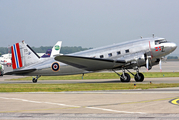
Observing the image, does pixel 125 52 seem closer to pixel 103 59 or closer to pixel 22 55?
pixel 103 59

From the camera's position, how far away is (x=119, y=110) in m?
14.6

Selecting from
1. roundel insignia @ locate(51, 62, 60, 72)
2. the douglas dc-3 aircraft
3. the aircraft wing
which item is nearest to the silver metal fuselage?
the douglas dc-3 aircraft

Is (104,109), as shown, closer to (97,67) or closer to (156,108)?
(156,108)

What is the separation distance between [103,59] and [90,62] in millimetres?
1800

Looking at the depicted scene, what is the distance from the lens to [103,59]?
35.8 m

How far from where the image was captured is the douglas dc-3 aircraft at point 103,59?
36.6m

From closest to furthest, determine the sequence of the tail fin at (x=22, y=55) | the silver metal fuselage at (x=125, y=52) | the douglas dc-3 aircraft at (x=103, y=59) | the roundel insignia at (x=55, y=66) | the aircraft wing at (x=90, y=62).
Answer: the aircraft wing at (x=90, y=62) → the douglas dc-3 aircraft at (x=103, y=59) → the silver metal fuselage at (x=125, y=52) → the roundel insignia at (x=55, y=66) → the tail fin at (x=22, y=55)

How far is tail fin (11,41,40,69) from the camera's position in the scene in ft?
130

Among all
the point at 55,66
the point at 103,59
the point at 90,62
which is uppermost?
the point at 103,59

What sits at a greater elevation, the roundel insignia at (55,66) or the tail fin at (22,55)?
the tail fin at (22,55)

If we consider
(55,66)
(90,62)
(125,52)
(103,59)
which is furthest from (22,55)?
(125,52)

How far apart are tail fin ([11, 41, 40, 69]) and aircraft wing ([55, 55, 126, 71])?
5.88 meters

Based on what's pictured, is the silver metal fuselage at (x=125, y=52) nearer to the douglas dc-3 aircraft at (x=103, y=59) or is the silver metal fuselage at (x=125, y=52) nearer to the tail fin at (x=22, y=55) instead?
the douglas dc-3 aircraft at (x=103, y=59)

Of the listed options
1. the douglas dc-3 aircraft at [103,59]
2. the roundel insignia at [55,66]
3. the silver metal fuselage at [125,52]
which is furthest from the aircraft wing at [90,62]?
the roundel insignia at [55,66]
